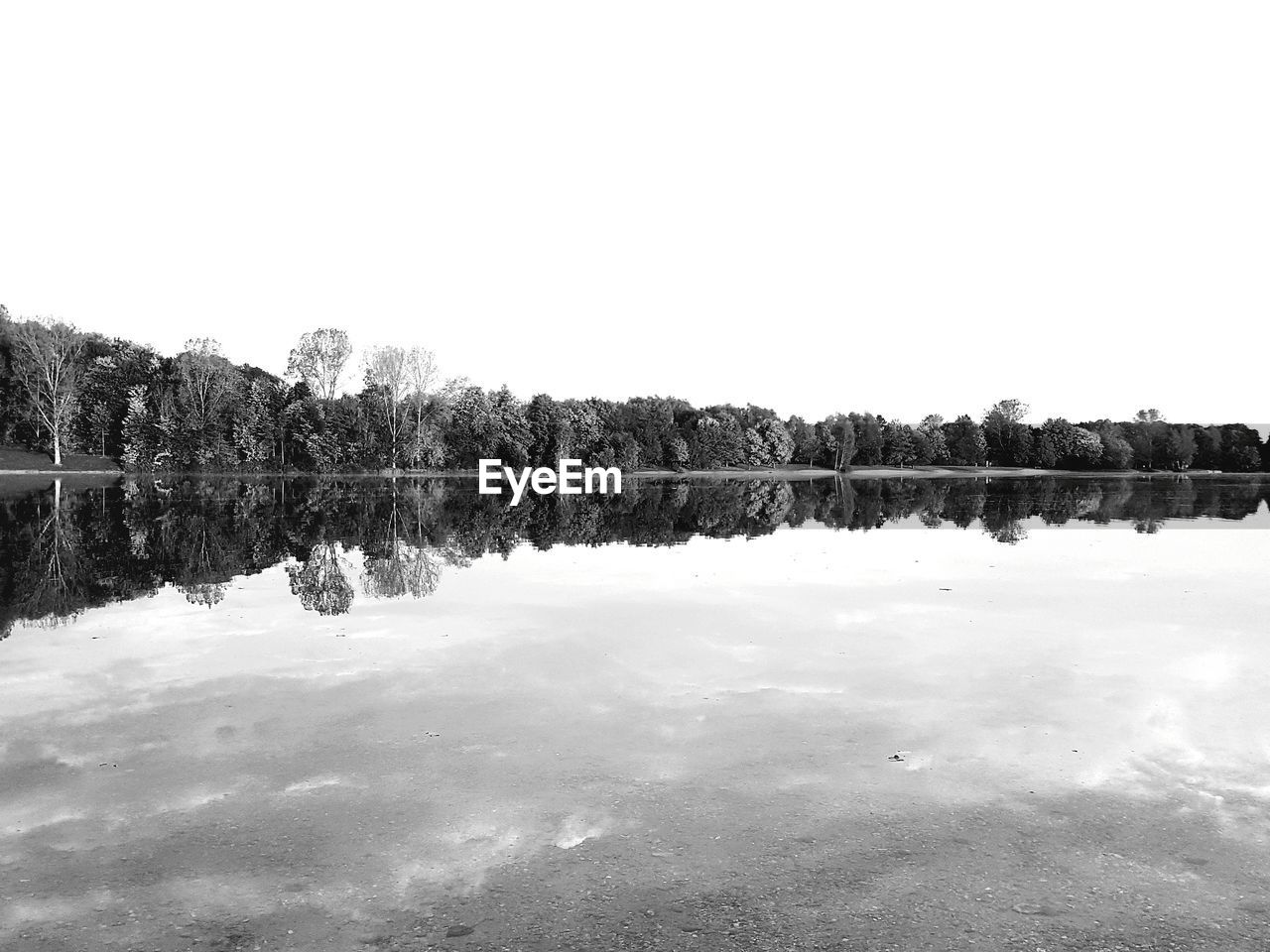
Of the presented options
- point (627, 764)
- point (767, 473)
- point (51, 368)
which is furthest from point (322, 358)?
point (627, 764)

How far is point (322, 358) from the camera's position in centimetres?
8731

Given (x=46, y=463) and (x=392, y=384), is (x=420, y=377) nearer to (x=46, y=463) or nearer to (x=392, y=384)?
(x=392, y=384)

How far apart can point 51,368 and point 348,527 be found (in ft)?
210

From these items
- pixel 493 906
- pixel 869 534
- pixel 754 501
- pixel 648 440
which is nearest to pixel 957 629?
pixel 493 906

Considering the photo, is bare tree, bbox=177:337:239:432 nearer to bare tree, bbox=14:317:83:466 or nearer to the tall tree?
the tall tree

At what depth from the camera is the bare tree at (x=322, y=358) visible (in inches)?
3428

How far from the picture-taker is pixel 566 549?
2342 centimetres

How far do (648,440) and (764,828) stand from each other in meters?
103

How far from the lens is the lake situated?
16.4 ft

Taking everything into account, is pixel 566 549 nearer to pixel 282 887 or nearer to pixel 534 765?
pixel 534 765

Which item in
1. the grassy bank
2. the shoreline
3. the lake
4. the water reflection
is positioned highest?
the grassy bank

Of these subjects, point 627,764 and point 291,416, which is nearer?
point 627,764

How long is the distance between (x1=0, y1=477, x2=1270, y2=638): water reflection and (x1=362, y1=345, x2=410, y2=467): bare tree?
28407mm

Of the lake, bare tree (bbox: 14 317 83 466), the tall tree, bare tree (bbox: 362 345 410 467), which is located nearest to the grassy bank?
bare tree (bbox: 14 317 83 466)
